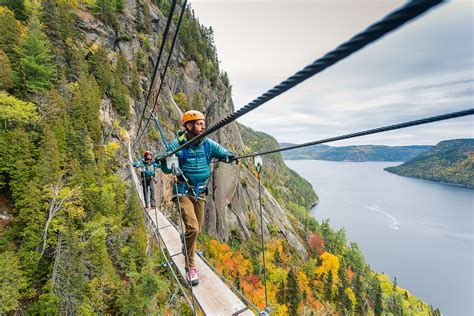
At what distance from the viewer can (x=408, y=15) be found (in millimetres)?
561

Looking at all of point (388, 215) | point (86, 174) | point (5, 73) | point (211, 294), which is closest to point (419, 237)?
point (388, 215)

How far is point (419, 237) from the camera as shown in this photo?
6831 cm

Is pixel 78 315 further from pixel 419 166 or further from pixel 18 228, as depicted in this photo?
pixel 419 166

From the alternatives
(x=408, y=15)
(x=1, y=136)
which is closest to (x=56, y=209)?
(x=1, y=136)

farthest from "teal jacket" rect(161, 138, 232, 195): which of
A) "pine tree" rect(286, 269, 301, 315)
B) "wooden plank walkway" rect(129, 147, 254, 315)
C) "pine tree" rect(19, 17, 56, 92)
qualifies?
"pine tree" rect(286, 269, 301, 315)

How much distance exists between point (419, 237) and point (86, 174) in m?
87.6

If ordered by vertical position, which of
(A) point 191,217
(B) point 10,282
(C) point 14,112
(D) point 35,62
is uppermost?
(D) point 35,62

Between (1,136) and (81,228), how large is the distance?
672 cm

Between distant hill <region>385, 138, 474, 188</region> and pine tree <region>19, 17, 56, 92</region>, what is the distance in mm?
203613

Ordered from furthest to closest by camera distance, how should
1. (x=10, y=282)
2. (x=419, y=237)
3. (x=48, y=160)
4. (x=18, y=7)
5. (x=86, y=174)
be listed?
(x=419, y=237) < (x=18, y=7) < (x=86, y=174) < (x=48, y=160) < (x=10, y=282)

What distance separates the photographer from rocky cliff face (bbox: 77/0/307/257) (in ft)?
71.3

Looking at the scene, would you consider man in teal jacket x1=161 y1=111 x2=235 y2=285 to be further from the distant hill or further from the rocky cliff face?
the distant hill

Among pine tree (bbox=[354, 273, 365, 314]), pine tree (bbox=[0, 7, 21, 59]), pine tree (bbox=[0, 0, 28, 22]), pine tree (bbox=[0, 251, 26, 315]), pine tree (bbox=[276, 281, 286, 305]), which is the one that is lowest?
pine tree (bbox=[354, 273, 365, 314])

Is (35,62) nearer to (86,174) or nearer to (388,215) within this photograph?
(86,174)
